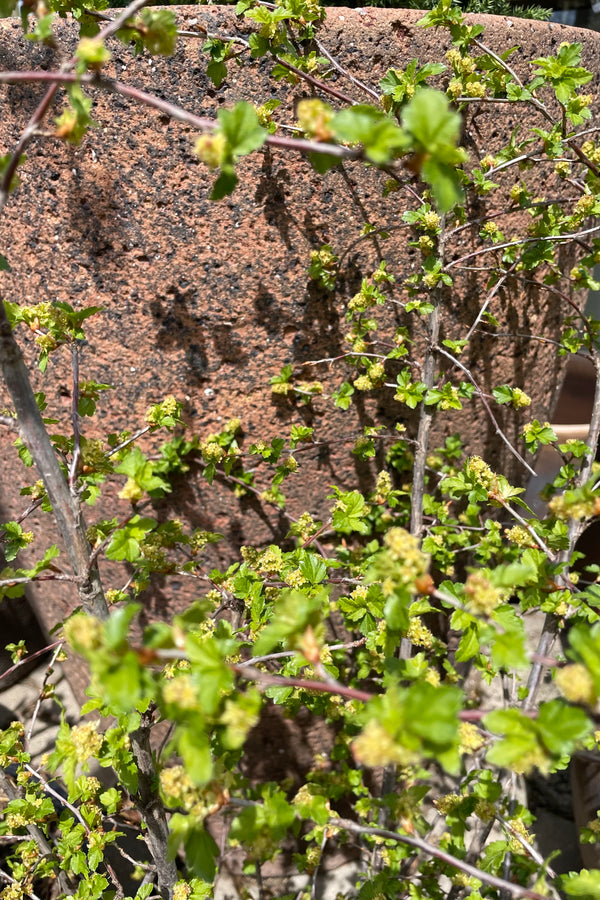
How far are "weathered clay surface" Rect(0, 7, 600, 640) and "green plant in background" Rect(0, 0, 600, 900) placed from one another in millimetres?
41

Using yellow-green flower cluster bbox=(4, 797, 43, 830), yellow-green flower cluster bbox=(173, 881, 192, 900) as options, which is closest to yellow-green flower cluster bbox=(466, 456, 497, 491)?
yellow-green flower cluster bbox=(173, 881, 192, 900)

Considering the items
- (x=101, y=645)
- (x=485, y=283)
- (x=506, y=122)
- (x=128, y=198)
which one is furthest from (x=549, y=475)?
(x=101, y=645)

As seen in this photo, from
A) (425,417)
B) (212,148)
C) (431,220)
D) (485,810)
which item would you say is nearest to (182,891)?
(485,810)

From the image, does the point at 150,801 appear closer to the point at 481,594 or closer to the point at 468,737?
the point at 468,737

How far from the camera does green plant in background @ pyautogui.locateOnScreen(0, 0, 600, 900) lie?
529 millimetres

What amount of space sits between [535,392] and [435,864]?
113 centimetres

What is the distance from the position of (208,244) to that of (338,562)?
65cm

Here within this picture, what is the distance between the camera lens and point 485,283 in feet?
4.38

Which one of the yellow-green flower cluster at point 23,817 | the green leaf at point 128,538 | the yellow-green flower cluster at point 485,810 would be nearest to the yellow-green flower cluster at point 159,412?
the green leaf at point 128,538

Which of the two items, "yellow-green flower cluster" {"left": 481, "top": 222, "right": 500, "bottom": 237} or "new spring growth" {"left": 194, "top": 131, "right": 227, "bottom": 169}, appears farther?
"yellow-green flower cluster" {"left": 481, "top": 222, "right": 500, "bottom": 237}

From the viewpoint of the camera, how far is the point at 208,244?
1168 millimetres

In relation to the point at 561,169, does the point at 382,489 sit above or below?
below

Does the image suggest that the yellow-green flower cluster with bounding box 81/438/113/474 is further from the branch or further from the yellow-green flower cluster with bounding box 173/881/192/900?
the yellow-green flower cluster with bounding box 173/881/192/900

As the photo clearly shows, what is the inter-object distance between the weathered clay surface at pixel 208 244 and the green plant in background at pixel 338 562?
4 cm
